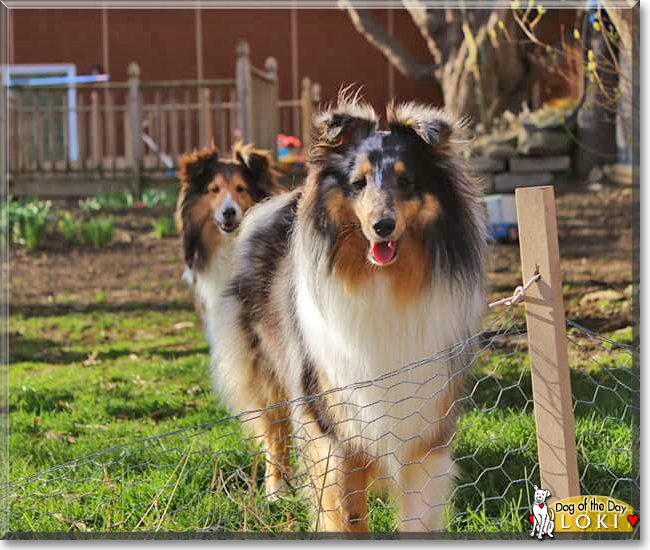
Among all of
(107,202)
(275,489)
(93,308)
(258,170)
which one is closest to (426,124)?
(275,489)

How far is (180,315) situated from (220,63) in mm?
7073

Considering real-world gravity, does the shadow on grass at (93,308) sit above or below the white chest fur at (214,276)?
below

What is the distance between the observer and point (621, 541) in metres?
2.83

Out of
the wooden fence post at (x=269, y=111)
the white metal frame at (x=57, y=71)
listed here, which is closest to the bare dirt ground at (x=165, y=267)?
the wooden fence post at (x=269, y=111)

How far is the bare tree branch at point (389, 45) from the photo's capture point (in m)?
12.3

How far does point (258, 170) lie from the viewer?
5.60 m

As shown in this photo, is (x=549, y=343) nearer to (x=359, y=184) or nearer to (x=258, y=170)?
(x=359, y=184)

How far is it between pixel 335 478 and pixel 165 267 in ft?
21.4

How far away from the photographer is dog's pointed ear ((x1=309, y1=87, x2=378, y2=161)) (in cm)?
315

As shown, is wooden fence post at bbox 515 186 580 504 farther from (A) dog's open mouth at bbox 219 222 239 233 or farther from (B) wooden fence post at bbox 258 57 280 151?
(B) wooden fence post at bbox 258 57 280 151

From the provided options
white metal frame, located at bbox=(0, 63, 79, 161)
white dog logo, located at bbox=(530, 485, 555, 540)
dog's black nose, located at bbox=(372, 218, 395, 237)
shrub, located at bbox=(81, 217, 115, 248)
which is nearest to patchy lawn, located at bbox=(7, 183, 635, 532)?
shrub, located at bbox=(81, 217, 115, 248)

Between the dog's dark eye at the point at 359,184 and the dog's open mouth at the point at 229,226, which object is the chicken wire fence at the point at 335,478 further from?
the dog's open mouth at the point at 229,226

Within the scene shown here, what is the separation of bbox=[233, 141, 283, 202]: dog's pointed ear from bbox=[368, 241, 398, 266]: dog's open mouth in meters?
2.66

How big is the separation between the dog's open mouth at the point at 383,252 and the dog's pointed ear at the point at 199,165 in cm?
282
